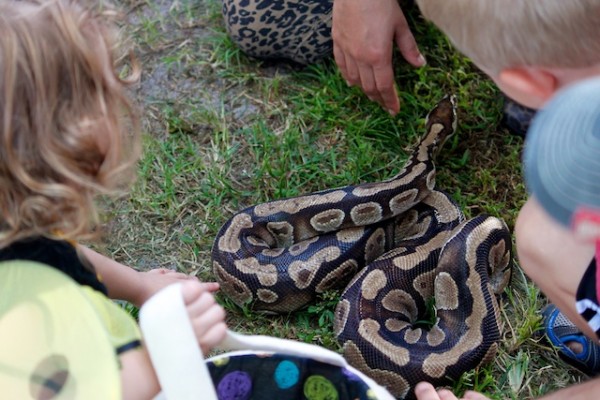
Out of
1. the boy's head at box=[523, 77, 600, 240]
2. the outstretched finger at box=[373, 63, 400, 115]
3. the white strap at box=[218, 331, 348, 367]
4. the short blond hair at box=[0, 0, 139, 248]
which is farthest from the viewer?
the outstretched finger at box=[373, 63, 400, 115]

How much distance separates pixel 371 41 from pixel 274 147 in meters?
0.83

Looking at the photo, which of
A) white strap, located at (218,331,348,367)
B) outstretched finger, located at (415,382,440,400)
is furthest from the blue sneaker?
white strap, located at (218,331,348,367)

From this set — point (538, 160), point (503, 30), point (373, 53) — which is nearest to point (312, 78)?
point (373, 53)

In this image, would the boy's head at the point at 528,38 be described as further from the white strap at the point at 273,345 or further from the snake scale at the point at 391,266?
the snake scale at the point at 391,266

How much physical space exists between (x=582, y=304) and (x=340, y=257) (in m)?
1.62

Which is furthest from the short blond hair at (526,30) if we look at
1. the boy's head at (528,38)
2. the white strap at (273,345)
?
the white strap at (273,345)

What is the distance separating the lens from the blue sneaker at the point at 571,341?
310cm

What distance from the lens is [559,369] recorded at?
3230 millimetres

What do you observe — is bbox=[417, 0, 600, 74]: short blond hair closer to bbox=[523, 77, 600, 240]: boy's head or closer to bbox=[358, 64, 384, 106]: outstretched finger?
bbox=[523, 77, 600, 240]: boy's head

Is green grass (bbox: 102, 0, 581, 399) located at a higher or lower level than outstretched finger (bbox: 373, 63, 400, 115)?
lower

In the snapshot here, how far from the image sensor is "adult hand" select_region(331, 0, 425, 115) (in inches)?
148

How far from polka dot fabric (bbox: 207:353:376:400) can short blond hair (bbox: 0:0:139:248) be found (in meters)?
0.67

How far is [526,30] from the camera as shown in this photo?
2090 mm

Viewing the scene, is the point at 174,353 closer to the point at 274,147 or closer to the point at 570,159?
the point at 570,159
